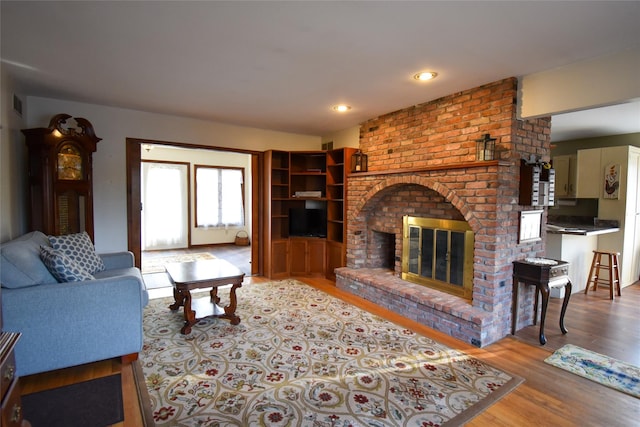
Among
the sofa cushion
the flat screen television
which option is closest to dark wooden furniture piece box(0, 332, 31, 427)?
the sofa cushion

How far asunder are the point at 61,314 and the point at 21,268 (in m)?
0.41

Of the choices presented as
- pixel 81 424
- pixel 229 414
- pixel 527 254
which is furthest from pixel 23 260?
pixel 527 254

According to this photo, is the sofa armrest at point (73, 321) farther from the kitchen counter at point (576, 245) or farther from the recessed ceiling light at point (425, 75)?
the kitchen counter at point (576, 245)

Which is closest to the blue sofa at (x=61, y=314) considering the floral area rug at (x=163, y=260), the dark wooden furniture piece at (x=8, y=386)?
the dark wooden furniture piece at (x=8, y=386)

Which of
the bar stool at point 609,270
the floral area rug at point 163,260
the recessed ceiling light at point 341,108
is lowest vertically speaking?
the floral area rug at point 163,260

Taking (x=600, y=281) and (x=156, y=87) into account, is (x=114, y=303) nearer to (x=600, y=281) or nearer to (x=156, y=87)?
(x=156, y=87)

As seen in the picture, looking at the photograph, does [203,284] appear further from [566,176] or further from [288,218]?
[566,176]

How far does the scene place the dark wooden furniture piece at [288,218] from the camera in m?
5.04

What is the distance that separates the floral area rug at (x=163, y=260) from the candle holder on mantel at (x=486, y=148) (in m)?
5.24

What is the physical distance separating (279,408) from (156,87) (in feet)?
10.2

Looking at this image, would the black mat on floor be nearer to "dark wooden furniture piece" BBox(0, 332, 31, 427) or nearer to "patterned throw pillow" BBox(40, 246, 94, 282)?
"dark wooden furniture piece" BBox(0, 332, 31, 427)

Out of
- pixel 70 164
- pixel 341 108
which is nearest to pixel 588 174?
pixel 341 108

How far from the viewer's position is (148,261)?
6355 mm

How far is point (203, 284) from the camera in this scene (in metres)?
3.05
